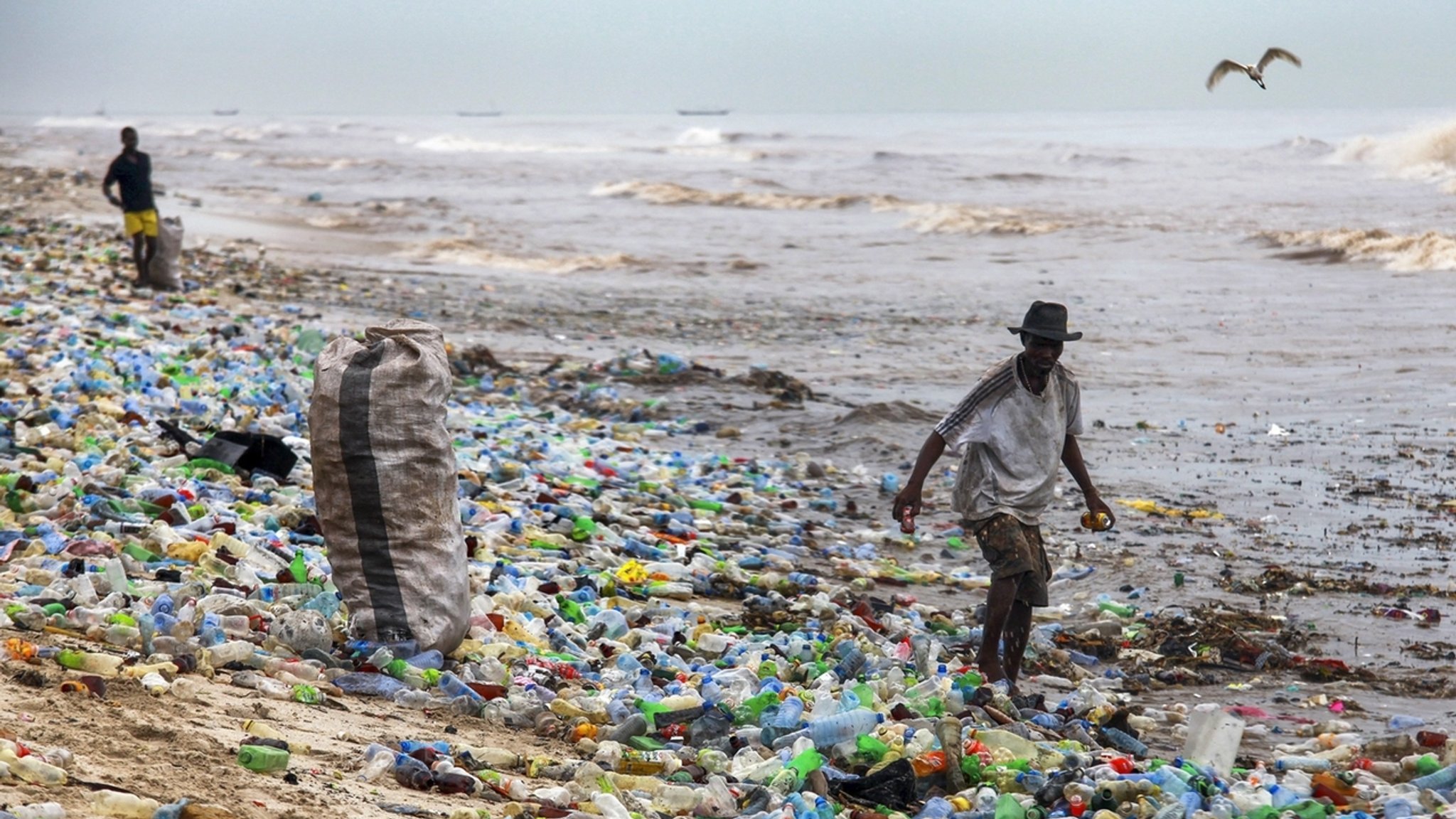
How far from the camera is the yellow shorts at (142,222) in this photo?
14163mm

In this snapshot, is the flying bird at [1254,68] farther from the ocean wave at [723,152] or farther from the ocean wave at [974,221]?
the ocean wave at [723,152]

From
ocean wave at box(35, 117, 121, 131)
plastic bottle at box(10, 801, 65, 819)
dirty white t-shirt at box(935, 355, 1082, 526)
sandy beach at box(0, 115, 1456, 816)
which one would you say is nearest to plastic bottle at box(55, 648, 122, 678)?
sandy beach at box(0, 115, 1456, 816)

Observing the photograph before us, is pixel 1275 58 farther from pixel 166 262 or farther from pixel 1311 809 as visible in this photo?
pixel 166 262

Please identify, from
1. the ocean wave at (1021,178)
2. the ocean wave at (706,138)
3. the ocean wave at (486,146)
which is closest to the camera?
the ocean wave at (1021,178)

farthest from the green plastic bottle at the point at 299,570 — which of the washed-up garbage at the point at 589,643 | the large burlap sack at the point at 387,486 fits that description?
the large burlap sack at the point at 387,486

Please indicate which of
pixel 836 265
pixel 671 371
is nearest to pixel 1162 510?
pixel 671 371

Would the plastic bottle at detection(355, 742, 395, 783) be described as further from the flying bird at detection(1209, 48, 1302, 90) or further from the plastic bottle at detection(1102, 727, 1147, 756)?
the flying bird at detection(1209, 48, 1302, 90)

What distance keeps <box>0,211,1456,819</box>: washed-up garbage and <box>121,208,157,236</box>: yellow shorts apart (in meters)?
6.40

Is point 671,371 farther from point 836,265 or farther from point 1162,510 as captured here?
point 836,265

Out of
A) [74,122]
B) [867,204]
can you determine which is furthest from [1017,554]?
[74,122]

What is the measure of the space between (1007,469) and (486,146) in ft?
219

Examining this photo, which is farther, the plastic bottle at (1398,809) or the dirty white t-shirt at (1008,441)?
the dirty white t-shirt at (1008,441)

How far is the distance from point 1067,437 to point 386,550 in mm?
2615

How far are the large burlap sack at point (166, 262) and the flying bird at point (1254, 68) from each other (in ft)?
36.4
